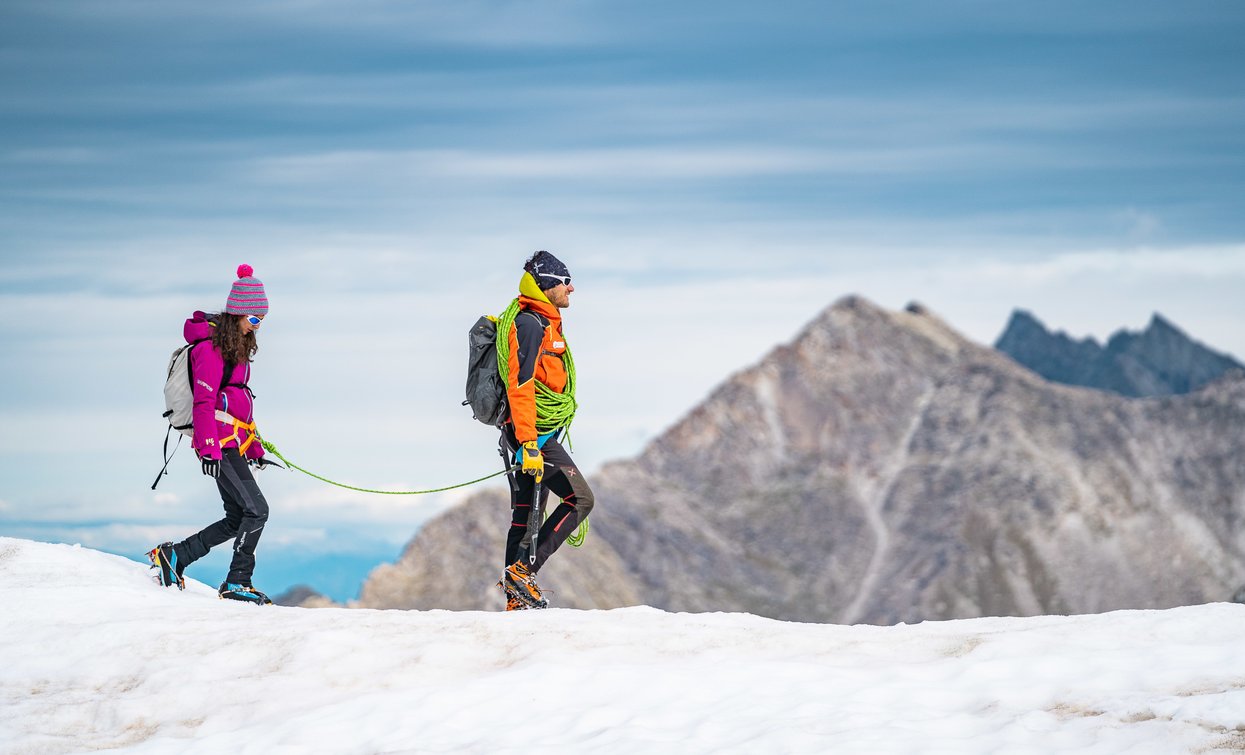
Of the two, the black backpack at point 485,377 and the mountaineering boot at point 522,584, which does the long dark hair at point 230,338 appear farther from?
the mountaineering boot at point 522,584

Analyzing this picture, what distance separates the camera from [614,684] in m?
11.9

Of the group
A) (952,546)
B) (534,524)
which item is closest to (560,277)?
(534,524)

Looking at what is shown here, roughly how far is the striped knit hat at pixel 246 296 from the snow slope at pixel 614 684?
3445 mm

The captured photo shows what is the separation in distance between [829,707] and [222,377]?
8.25m

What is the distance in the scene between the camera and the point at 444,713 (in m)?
11.6

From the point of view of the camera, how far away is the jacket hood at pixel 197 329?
15945mm

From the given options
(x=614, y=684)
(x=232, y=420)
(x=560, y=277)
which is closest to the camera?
(x=614, y=684)

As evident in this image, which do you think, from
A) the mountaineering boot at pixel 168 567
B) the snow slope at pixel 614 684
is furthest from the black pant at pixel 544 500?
the mountaineering boot at pixel 168 567

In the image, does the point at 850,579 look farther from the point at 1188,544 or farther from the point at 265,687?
the point at 265,687

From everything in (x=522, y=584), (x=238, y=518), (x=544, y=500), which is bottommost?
(x=522, y=584)

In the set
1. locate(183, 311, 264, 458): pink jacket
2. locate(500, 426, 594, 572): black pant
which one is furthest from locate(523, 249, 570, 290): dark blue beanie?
locate(183, 311, 264, 458): pink jacket

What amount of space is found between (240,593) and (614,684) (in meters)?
6.39

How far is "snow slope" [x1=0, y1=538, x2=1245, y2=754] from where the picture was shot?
10633 millimetres

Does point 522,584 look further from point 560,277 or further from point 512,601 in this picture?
point 560,277
